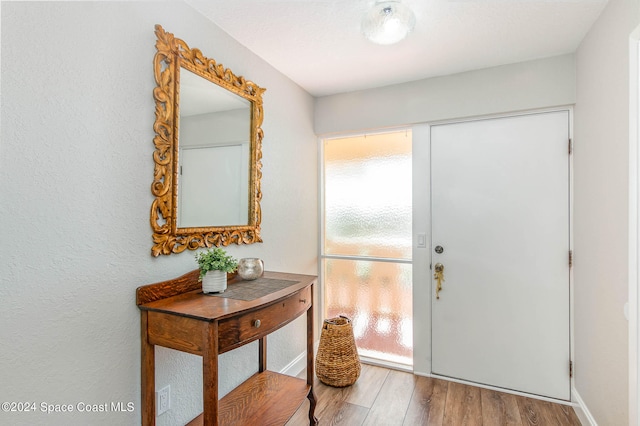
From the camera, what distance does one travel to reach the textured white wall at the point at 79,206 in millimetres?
977

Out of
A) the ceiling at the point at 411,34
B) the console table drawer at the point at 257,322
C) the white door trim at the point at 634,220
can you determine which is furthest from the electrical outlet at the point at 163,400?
the white door trim at the point at 634,220

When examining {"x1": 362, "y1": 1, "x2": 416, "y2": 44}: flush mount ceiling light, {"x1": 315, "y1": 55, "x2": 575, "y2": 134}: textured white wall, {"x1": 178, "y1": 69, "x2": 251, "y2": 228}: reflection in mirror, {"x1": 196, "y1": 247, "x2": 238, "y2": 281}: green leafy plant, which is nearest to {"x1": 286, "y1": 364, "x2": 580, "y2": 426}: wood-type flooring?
{"x1": 196, "y1": 247, "x2": 238, "y2": 281}: green leafy plant

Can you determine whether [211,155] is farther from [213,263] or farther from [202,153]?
[213,263]

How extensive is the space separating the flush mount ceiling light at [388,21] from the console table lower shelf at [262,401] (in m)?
1.98

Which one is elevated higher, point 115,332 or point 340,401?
point 115,332

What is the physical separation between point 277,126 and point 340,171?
76 centimetres

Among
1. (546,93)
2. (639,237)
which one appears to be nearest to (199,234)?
(639,237)

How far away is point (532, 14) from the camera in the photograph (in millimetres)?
1632

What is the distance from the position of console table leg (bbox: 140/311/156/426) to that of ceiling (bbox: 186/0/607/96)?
1.57m

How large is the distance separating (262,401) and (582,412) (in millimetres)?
1909

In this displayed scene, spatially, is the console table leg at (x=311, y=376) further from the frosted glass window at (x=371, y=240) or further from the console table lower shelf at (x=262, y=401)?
the frosted glass window at (x=371, y=240)

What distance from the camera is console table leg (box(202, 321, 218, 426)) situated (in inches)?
45.1

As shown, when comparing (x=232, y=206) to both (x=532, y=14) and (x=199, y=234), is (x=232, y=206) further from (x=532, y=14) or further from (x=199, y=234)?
(x=532, y=14)

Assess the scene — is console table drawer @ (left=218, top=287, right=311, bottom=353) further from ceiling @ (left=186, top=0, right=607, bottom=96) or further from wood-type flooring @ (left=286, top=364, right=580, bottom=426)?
ceiling @ (left=186, top=0, right=607, bottom=96)
